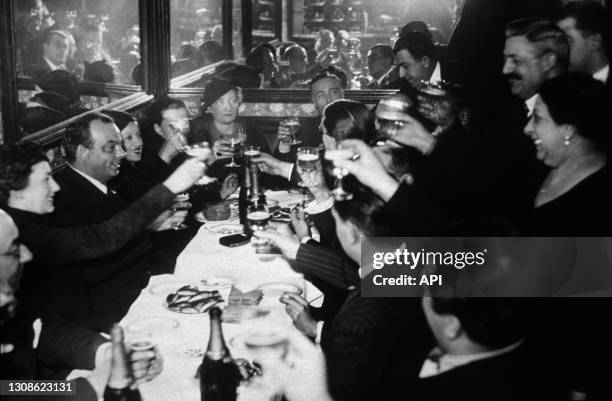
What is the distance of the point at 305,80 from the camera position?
6.19 meters

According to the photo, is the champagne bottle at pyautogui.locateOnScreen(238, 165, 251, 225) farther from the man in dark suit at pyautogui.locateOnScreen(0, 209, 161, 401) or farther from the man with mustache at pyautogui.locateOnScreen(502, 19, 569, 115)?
the man with mustache at pyautogui.locateOnScreen(502, 19, 569, 115)

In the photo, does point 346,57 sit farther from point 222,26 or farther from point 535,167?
point 535,167

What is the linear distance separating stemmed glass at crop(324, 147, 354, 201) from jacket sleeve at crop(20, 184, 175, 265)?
23.1 inches

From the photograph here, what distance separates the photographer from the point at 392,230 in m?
1.69

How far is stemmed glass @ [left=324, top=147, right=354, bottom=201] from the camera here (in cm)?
193

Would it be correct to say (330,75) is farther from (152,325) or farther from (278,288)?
→ (152,325)

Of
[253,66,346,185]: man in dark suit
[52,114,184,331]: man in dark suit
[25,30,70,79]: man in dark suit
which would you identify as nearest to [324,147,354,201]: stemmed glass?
[253,66,346,185]: man in dark suit

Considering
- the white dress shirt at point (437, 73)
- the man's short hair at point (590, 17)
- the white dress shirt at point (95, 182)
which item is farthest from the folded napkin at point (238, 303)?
the white dress shirt at point (437, 73)

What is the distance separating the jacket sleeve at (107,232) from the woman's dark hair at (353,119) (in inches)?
38.4

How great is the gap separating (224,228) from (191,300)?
Answer: 2.58 feet

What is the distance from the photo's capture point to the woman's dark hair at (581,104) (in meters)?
1.66

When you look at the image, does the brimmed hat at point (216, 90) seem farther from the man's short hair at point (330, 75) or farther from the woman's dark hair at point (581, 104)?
the woman's dark hair at point (581, 104)

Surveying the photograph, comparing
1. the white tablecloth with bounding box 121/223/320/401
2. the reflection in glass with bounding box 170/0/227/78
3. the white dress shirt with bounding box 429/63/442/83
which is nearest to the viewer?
the white tablecloth with bounding box 121/223/320/401

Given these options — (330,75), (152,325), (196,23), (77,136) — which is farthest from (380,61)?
(196,23)
